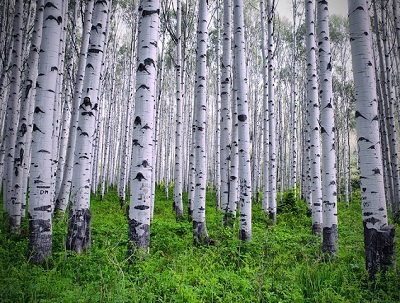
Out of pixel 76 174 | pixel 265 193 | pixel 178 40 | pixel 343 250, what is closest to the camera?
pixel 76 174

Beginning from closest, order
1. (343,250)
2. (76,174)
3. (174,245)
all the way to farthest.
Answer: (76,174)
(343,250)
(174,245)

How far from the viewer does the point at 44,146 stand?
422 cm

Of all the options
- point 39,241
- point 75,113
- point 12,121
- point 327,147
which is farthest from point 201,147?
point 12,121

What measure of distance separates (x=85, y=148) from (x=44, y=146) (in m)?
0.78

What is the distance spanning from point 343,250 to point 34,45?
8256 mm

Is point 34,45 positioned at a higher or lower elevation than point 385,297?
higher

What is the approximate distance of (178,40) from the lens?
1002cm

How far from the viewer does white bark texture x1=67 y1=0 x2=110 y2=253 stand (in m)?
4.73

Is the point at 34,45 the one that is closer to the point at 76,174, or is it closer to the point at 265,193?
the point at 76,174

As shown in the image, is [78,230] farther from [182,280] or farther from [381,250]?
[381,250]

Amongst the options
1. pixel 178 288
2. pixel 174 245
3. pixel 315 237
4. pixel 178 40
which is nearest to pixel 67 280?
pixel 178 288

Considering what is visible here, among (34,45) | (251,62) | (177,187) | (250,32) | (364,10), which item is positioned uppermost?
(250,32)

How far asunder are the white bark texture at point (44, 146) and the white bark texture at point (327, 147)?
194 inches

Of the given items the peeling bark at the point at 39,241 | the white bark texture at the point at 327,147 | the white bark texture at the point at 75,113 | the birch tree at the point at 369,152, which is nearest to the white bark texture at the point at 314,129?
the white bark texture at the point at 327,147
